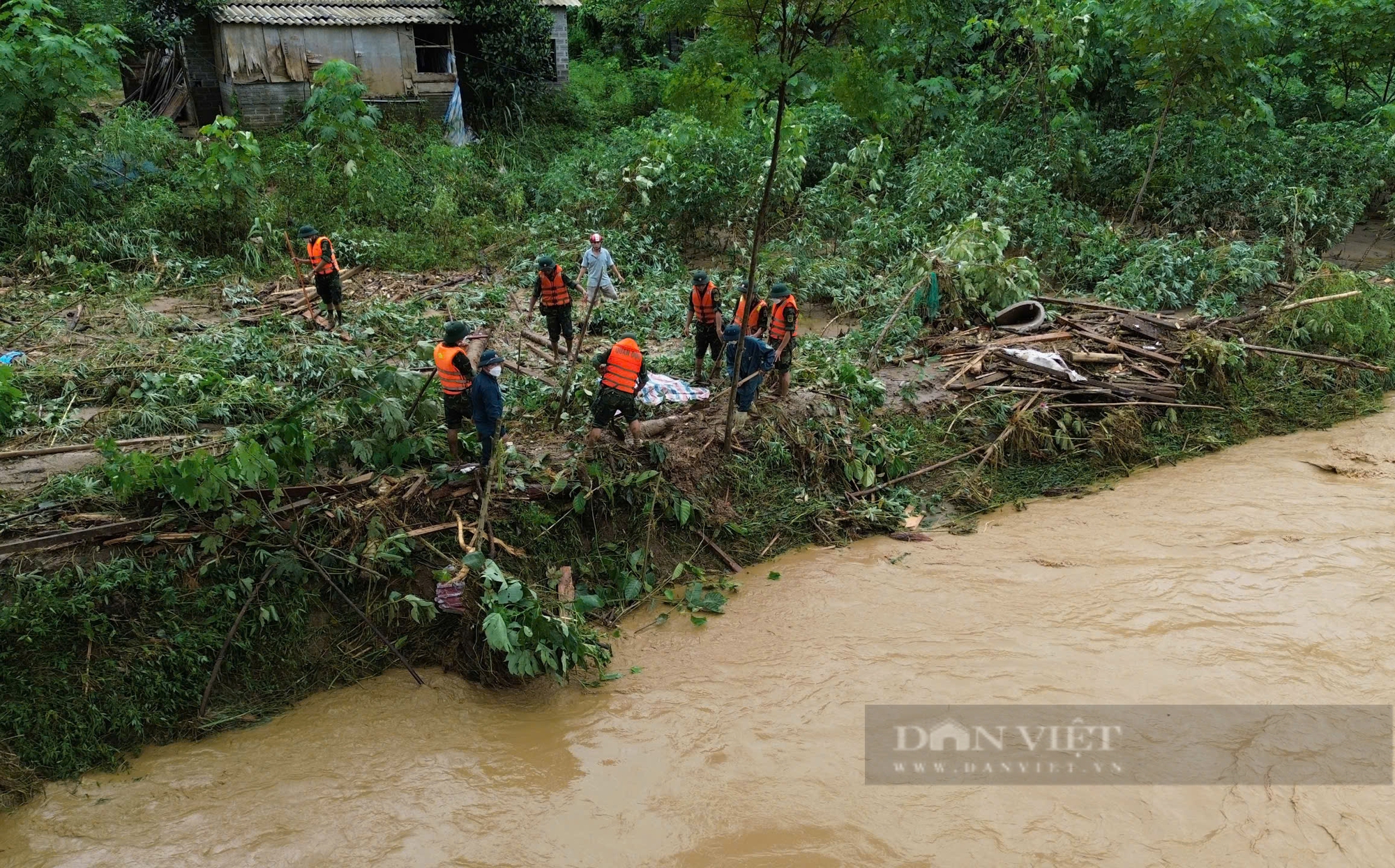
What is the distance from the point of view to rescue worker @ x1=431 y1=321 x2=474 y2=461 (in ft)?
23.5

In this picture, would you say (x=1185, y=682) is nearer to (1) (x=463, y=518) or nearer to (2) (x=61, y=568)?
(1) (x=463, y=518)

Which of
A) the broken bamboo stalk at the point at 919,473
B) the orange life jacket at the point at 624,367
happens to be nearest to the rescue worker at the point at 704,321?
the orange life jacket at the point at 624,367

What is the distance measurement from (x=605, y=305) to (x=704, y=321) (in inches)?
110

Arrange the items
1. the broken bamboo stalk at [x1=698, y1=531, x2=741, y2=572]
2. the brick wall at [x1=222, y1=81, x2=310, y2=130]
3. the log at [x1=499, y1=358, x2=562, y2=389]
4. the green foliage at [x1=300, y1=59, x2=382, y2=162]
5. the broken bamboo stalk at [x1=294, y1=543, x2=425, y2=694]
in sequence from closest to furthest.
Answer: the broken bamboo stalk at [x1=294, y1=543, x2=425, y2=694], the broken bamboo stalk at [x1=698, y1=531, x2=741, y2=572], the log at [x1=499, y1=358, x2=562, y2=389], the green foliage at [x1=300, y1=59, x2=382, y2=162], the brick wall at [x1=222, y1=81, x2=310, y2=130]

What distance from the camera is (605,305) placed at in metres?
11.9

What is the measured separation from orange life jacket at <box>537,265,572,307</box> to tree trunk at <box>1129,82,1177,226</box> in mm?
9823

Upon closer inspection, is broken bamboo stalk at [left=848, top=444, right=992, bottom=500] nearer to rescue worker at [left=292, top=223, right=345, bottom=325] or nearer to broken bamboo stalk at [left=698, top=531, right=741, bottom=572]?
broken bamboo stalk at [left=698, top=531, right=741, bottom=572]

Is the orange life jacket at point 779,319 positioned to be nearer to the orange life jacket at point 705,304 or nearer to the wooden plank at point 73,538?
the orange life jacket at point 705,304

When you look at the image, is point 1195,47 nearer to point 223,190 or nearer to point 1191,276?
point 1191,276

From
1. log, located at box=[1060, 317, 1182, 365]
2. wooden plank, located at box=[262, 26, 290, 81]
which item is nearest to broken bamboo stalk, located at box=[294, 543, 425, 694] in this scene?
log, located at box=[1060, 317, 1182, 365]

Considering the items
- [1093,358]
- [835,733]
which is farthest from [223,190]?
[1093,358]

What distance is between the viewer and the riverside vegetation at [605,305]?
6586mm

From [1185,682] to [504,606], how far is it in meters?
4.84

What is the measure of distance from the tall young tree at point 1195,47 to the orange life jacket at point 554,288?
9770 mm
